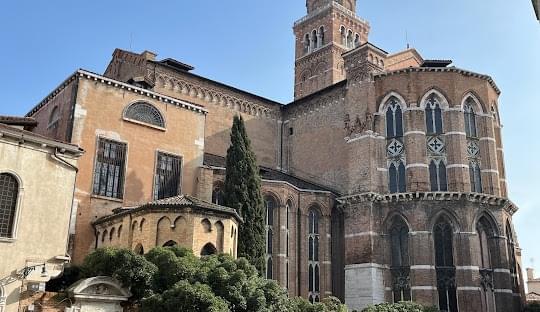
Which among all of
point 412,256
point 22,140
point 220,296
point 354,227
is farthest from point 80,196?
point 412,256

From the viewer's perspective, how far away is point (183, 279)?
61.0 feet

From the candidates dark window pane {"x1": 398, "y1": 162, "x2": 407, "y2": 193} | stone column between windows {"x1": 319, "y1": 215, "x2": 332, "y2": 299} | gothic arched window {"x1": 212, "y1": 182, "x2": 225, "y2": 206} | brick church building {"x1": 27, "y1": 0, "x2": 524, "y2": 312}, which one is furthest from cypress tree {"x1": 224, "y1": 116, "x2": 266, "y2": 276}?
dark window pane {"x1": 398, "y1": 162, "x2": 407, "y2": 193}

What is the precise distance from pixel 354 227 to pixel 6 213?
2049 centimetres

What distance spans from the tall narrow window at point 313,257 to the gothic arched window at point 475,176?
30.5 ft

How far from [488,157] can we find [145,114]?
66.3 ft

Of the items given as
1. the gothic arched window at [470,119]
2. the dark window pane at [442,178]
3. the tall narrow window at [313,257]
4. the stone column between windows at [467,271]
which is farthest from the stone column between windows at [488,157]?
the tall narrow window at [313,257]

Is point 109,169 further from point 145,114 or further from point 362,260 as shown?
point 362,260

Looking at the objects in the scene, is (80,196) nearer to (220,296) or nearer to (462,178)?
(220,296)

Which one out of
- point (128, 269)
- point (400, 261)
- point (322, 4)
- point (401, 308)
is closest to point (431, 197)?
point (400, 261)

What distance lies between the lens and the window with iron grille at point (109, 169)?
93.6 ft

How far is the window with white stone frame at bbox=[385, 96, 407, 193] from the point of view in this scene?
110ft

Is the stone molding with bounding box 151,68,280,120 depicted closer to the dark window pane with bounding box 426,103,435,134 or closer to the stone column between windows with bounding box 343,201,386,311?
the stone column between windows with bounding box 343,201,386,311

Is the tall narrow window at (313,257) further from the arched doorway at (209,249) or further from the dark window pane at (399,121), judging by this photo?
the arched doorway at (209,249)

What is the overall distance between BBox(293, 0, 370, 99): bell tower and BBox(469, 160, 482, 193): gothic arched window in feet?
80.5
